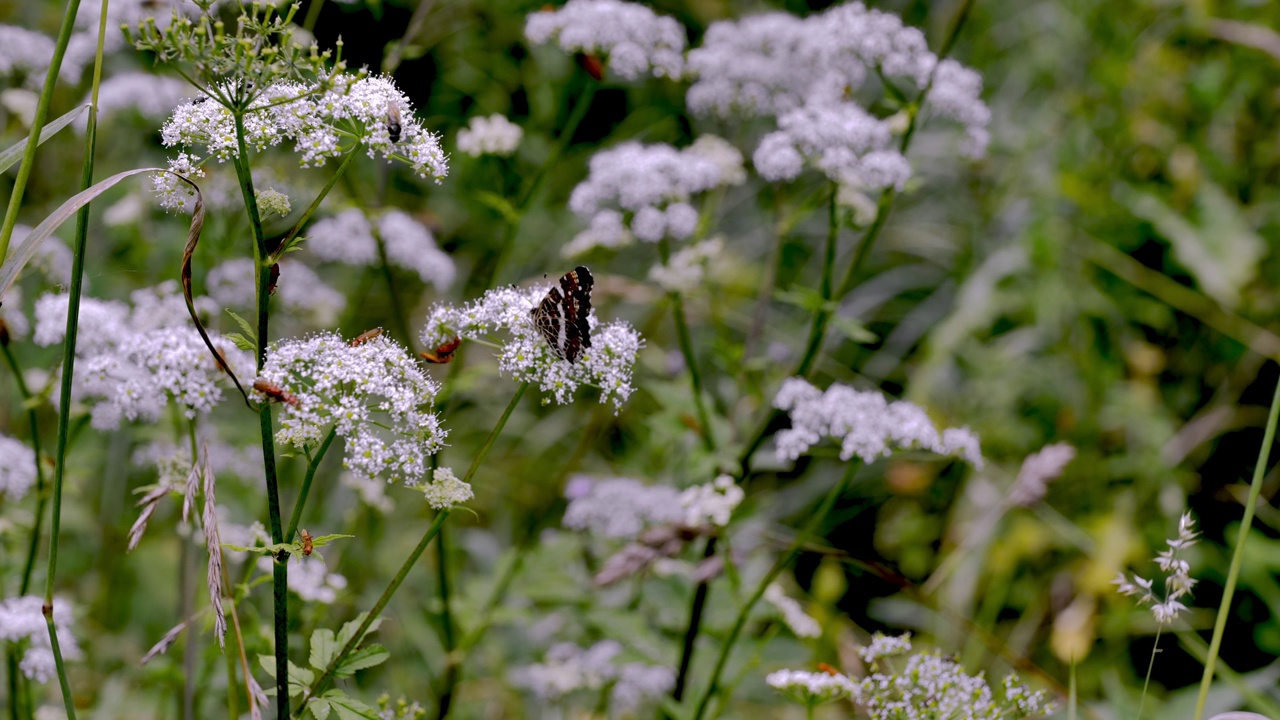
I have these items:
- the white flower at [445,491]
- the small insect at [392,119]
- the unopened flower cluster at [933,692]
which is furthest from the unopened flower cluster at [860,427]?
the small insect at [392,119]

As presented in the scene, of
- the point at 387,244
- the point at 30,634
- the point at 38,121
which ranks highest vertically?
the point at 387,244

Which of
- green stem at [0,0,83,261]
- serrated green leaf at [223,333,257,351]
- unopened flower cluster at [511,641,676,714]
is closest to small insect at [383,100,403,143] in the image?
serrated green leaf at [223,333,257,351]

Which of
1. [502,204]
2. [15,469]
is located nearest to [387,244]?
[502,204]

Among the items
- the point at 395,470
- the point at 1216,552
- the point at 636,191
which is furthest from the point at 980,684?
the point at 1216,552

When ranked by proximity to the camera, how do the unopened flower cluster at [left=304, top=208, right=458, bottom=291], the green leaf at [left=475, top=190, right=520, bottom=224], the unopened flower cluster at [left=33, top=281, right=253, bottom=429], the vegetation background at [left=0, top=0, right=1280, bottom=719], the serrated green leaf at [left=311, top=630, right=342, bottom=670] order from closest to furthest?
the serrated green leaf at [left=311, top=630, right=342, bottom=670], the unopened flower cluster at [left=33, top=281, right=253, bottom=429], the green leaf at [left=475, top=190, right=520, bottom=224], the unopened flower cluster at [left=304, top=208, right=458, bottom=291], the vegetation background at [left=0, top=0, right=1280, bottom=719]

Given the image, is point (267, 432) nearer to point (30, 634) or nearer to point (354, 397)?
point (354, 397)

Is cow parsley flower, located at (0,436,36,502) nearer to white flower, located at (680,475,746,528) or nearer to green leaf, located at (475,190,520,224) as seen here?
green leaf, located at (475,190,520,224)
